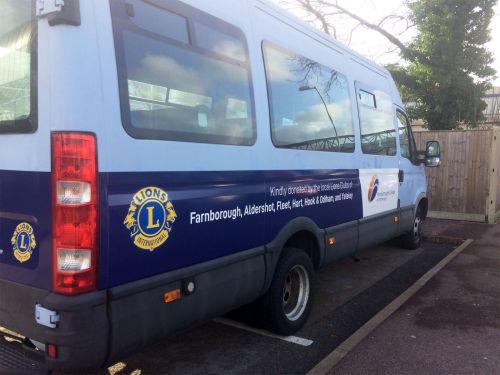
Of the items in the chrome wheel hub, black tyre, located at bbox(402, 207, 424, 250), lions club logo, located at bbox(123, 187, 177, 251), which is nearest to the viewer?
lions club logo, located at bbox(123, 187, 177, 251)

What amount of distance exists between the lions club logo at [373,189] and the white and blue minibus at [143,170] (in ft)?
5.00

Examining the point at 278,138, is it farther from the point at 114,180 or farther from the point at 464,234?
the point at 464,234

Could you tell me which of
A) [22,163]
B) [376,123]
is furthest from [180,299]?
[376,123]

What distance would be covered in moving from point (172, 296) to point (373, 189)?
3436 mm

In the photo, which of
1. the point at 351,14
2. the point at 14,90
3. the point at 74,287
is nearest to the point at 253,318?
the point at 74,287

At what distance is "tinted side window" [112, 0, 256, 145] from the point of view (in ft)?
7.84

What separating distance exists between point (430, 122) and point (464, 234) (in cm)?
600

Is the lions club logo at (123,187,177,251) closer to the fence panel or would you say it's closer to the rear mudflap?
the rear mudflap

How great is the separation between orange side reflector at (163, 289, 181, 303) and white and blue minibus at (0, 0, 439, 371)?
2cm

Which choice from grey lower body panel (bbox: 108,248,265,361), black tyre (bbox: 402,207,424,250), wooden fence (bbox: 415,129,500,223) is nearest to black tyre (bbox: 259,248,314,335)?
grey lower body panel (bbox: 108,248,265,361)

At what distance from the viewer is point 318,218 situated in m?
4.14

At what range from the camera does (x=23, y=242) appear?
91.2 inches

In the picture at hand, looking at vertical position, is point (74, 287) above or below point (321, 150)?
below

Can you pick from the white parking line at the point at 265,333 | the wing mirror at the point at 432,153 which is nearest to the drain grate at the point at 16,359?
the white parking line at the point at 265,333
